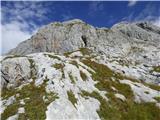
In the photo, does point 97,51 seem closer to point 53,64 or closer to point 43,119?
point 53,64

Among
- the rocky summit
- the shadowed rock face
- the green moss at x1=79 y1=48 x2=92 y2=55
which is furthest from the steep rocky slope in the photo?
the shadowed rock face

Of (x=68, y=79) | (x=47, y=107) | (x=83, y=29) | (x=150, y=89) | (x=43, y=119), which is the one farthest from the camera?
(x=83, y=29)

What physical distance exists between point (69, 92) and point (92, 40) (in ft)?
223

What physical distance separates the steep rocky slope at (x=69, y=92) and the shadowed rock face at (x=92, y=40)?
1656 inches

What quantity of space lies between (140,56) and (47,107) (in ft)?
223

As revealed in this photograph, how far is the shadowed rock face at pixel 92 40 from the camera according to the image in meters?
105

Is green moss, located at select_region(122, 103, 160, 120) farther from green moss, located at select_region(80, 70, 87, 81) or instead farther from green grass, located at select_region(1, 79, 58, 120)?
green grass, located at select_region(1, 79, 58, 120)

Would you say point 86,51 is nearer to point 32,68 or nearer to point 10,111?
point 32,68

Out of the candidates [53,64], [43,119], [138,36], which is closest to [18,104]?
[43,119]

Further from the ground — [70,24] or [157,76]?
[70,24]

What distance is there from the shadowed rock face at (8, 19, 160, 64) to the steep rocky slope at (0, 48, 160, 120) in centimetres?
4205

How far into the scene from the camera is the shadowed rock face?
4126 inches

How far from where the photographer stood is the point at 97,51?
95.9 metres

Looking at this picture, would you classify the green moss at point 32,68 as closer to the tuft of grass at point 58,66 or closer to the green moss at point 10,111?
the tuft of grass at point 58,66
